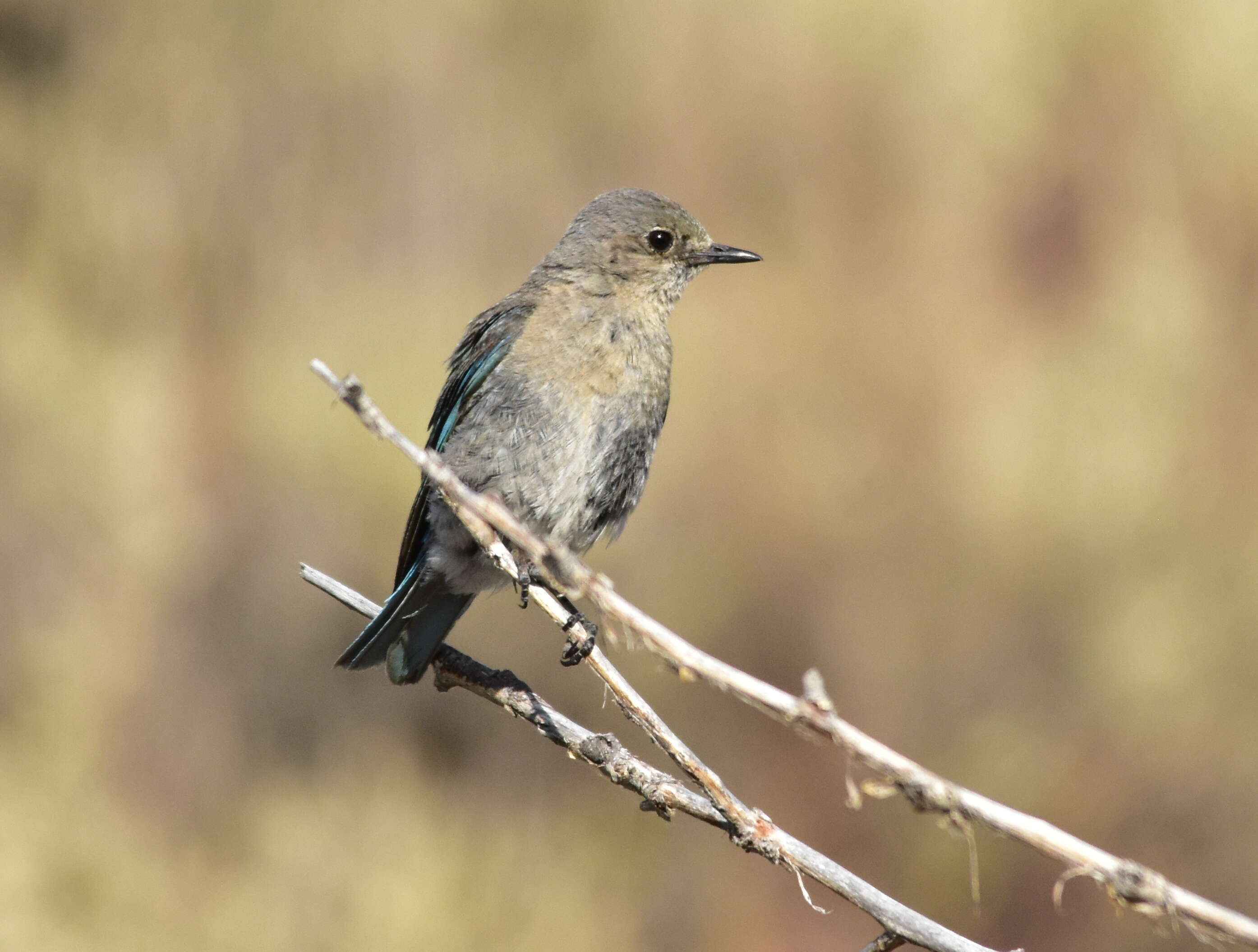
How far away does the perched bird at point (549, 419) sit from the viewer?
373 cm

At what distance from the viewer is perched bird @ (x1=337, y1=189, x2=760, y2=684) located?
12.2 feet

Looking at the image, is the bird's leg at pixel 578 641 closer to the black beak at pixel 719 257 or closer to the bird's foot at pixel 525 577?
the bird's foot at pixel 525 577

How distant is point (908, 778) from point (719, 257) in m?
2.92

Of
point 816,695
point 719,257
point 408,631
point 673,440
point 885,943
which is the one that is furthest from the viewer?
point 673,440

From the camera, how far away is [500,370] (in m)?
3.88

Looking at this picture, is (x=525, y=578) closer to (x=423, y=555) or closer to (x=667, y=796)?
(x=667, y=796)

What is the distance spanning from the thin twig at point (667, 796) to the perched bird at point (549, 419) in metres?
0.63

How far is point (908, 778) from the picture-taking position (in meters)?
1.68

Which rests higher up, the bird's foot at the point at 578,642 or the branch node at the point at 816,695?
the bird's foot at the point at 578,642

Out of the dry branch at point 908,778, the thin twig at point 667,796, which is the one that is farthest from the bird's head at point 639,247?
the dry branch at point 908,778

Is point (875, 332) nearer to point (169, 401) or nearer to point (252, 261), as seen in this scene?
point (252, 261)

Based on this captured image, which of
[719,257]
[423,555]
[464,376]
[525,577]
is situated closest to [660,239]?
[719,257]

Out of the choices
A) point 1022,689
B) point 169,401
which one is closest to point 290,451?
point 169,401

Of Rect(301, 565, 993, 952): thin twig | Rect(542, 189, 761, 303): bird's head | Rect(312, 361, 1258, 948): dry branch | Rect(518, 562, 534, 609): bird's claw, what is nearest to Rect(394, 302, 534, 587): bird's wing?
Rect(542, 189, 761, 303): bird's head
